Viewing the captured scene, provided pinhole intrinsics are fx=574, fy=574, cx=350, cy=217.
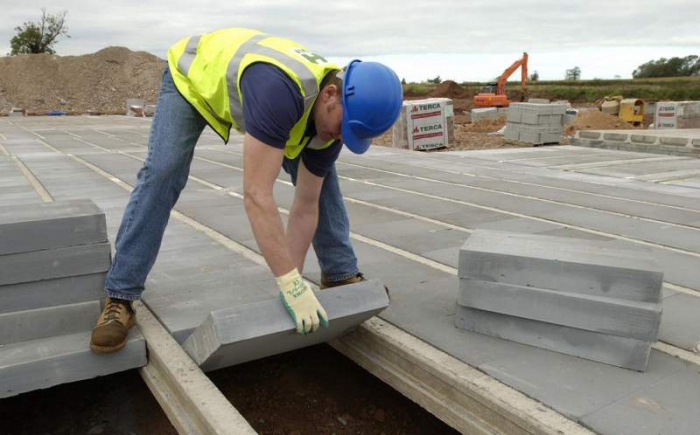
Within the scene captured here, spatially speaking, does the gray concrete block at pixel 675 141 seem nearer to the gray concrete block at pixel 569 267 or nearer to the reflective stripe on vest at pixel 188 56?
the gray concrete block at pixel 569 267

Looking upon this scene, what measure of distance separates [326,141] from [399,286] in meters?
1.19

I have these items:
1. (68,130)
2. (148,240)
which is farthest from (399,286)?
(68,130)

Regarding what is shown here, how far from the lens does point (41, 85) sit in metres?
38.0

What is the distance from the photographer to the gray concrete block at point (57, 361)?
A: 246 cm

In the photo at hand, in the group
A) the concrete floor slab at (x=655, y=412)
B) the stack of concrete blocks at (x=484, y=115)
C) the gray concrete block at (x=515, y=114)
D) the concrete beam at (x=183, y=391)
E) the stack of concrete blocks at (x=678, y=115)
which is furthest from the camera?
the stack of concrete blocks at (x=484, y=115)

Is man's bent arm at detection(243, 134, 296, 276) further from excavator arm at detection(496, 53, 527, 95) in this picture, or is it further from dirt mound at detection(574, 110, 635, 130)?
excavator arm at detection(496, 53, 527, 95)

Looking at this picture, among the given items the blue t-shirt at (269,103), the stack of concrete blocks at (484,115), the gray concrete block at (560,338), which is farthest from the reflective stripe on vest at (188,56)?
the stack of concrete blocks at (484,115)

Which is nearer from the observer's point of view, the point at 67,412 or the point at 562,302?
the point at 562,302

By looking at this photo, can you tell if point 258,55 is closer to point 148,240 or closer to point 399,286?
point 148,240

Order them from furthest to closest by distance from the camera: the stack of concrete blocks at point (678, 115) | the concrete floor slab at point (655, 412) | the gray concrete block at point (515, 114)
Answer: the stack of concrete blocks at point (678, 115), the gray concrete block at point (515, 114), the concrete floor slab at point (655, 412)

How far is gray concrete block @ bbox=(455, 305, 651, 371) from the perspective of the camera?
244 centimetres

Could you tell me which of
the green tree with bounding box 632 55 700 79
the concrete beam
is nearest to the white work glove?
the concrete beam

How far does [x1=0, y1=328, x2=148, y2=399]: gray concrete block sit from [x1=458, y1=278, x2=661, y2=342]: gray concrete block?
62.5 inches

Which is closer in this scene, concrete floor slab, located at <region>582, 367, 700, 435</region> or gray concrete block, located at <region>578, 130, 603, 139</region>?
concrete floor slab, located at <region>582, 367, 700, 435</region>
